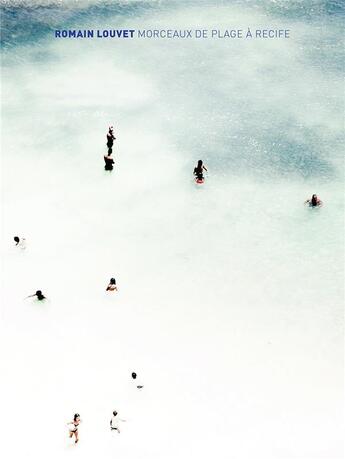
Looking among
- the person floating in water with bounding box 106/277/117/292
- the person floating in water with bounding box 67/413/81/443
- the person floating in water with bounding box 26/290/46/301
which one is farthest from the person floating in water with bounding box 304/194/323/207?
the person floating in water with bounding box 67/413/81/443

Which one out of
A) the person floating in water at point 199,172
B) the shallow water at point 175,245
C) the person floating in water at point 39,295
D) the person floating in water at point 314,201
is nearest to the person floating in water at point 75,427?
the shallow water at point 175,245

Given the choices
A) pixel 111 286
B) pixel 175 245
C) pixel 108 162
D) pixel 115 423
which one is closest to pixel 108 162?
pixel 108 162

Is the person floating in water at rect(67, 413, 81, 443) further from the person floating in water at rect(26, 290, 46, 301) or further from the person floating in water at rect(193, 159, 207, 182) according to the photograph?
the person floating in water at rect(193, 159, 207, 182)

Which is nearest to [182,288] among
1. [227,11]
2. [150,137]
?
[150,137]

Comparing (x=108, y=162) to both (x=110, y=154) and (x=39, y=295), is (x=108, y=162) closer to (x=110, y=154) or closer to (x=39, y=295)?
(x=110, y=154)

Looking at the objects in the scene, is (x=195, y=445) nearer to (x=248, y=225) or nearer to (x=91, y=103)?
(x=248, y=225)
